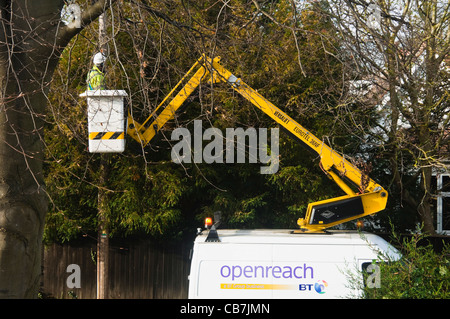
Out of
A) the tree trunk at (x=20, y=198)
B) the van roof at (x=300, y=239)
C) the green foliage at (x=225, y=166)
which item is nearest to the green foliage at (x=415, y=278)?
the van roof at (x=300, y=239)

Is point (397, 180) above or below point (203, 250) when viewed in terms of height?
above

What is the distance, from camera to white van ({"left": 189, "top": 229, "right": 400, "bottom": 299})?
791cm

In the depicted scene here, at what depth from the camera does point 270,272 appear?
26.2 feet

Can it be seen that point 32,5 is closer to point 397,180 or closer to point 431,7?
point 431,7

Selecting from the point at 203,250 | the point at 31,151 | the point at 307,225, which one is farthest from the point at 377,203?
the point at 31,151

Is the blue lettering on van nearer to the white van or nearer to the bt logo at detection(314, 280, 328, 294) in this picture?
the white van

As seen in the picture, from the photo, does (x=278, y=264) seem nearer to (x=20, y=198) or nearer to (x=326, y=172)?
(x=326, y=172)

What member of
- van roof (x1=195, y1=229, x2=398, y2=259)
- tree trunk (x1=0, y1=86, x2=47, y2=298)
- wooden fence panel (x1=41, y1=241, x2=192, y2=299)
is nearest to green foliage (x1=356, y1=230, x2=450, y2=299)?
van roof (x1=195, y1=229, x2=398, y2=259)

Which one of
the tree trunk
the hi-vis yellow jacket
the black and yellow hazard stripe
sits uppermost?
the hi-vis yellow jacket

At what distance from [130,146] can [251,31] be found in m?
3.60

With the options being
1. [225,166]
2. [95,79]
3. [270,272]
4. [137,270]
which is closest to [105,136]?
[95,79]

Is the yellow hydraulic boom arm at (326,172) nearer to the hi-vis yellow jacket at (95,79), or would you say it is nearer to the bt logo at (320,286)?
the bt logo at (320,286)

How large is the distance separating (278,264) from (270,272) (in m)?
0.16

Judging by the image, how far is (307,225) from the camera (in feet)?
31.0
